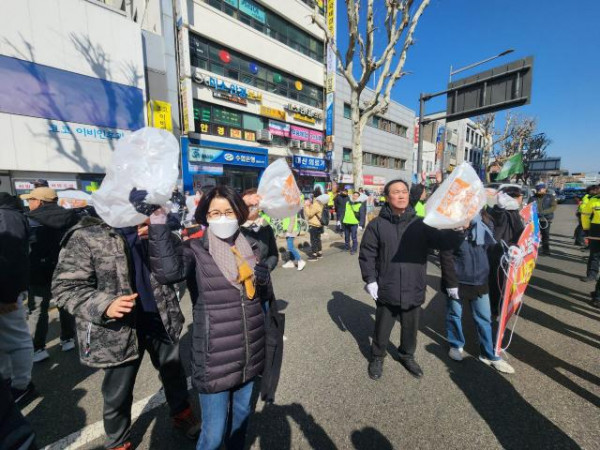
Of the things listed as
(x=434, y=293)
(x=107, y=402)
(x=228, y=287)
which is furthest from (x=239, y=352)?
(x=434, y=293)

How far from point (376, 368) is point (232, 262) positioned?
208 cm

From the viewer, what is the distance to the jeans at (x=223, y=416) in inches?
65.4

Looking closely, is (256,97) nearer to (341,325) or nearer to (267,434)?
(341,325)

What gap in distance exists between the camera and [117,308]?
5.17 feet

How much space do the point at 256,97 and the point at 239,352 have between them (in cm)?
1801

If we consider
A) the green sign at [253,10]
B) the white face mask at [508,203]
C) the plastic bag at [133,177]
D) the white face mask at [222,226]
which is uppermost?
the green sign at [253,10]

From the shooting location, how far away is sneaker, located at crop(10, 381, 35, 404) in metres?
2.51

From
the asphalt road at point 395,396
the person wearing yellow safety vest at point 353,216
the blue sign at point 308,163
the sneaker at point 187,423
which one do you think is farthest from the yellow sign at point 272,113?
the sneaker at point 187,423

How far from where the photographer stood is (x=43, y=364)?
3.11m

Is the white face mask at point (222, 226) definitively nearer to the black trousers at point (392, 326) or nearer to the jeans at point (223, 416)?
the jeans at point (223, 416)

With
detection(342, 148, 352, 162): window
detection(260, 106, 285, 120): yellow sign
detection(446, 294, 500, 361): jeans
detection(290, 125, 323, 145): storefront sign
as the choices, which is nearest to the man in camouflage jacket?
detection(446, 294, 500, 361): jeans

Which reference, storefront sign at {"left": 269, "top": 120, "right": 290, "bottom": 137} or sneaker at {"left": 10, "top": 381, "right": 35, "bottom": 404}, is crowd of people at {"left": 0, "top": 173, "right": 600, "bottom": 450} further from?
storefront sign at {"left": 269, "top": 120, "right": 290, "bottom": 137}

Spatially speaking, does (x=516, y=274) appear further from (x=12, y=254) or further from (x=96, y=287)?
(x=12, y=254)

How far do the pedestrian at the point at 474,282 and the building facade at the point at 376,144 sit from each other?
785 inches
